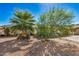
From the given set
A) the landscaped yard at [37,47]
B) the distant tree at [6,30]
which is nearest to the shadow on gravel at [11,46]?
the landscaped yard at [37,47]

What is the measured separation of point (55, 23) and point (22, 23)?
40 cm

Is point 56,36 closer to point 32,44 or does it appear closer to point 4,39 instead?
point 32,44

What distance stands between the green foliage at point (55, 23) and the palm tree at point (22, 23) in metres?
0.11

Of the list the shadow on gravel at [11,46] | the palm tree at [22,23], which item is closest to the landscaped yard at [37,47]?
the shadow on gravel at [11,46]

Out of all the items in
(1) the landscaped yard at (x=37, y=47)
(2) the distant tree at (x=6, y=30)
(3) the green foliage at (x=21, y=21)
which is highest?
(3) the green foliage at (x=21, y=21)

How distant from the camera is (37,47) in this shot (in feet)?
9.06

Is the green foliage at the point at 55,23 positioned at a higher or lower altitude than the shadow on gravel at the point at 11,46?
higher

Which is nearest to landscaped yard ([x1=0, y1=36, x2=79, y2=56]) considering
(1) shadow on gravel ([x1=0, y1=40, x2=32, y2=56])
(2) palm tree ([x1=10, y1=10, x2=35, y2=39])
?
(1) shadow on gravel ([x1=0, y1=40, x2=32, y2=56])

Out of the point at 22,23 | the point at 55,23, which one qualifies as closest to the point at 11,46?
the point at 22,23

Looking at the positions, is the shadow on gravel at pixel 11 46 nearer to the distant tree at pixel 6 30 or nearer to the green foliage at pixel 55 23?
the distant tree at pixel 6 30

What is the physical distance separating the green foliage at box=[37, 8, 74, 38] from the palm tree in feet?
0.36

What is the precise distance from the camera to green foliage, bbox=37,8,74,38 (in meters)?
2.75

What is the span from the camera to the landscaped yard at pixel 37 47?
8.96 feet

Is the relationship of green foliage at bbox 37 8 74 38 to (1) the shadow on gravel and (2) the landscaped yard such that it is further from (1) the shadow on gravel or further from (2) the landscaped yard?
(1) the shadow on gravel
